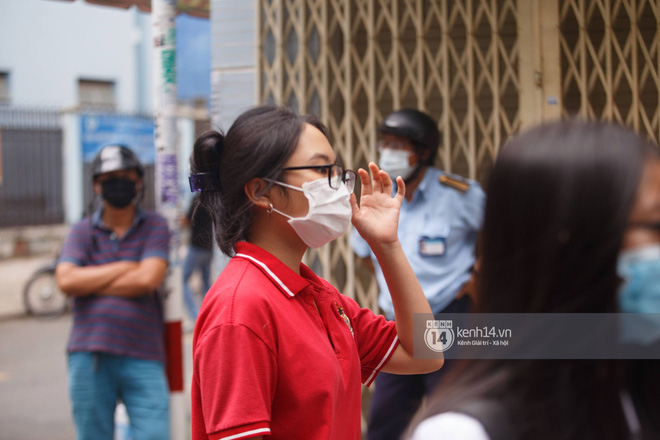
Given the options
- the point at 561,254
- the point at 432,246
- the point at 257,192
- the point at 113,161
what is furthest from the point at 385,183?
the point at 113,161

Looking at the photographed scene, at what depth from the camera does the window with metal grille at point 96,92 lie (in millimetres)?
17078

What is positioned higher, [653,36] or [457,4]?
[457,4]

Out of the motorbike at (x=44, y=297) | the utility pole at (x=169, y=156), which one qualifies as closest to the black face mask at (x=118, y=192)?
the utility pole at (x=169, y=156)

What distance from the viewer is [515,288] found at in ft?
2.92

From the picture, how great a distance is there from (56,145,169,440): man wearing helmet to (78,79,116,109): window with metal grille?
48.3 ft

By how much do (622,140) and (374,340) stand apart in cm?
101

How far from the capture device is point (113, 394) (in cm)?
304

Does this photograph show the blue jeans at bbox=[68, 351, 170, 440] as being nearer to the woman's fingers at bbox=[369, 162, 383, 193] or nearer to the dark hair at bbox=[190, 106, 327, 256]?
the dark hair at bbox=[190, 106, 327, 256]

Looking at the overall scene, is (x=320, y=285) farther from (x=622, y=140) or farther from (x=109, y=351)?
(x=109, y=351)

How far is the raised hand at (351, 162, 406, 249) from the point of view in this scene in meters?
1.58

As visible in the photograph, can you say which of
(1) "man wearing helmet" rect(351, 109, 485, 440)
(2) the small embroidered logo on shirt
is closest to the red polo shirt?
(2) the small embroidered logo on shirt

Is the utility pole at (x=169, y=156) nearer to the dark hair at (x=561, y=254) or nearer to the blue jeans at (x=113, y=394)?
the blue jeans at (x=113, y=394)

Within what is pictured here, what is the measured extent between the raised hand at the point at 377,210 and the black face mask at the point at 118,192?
5.85 feet

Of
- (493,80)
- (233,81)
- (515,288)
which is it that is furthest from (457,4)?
(515,288)
